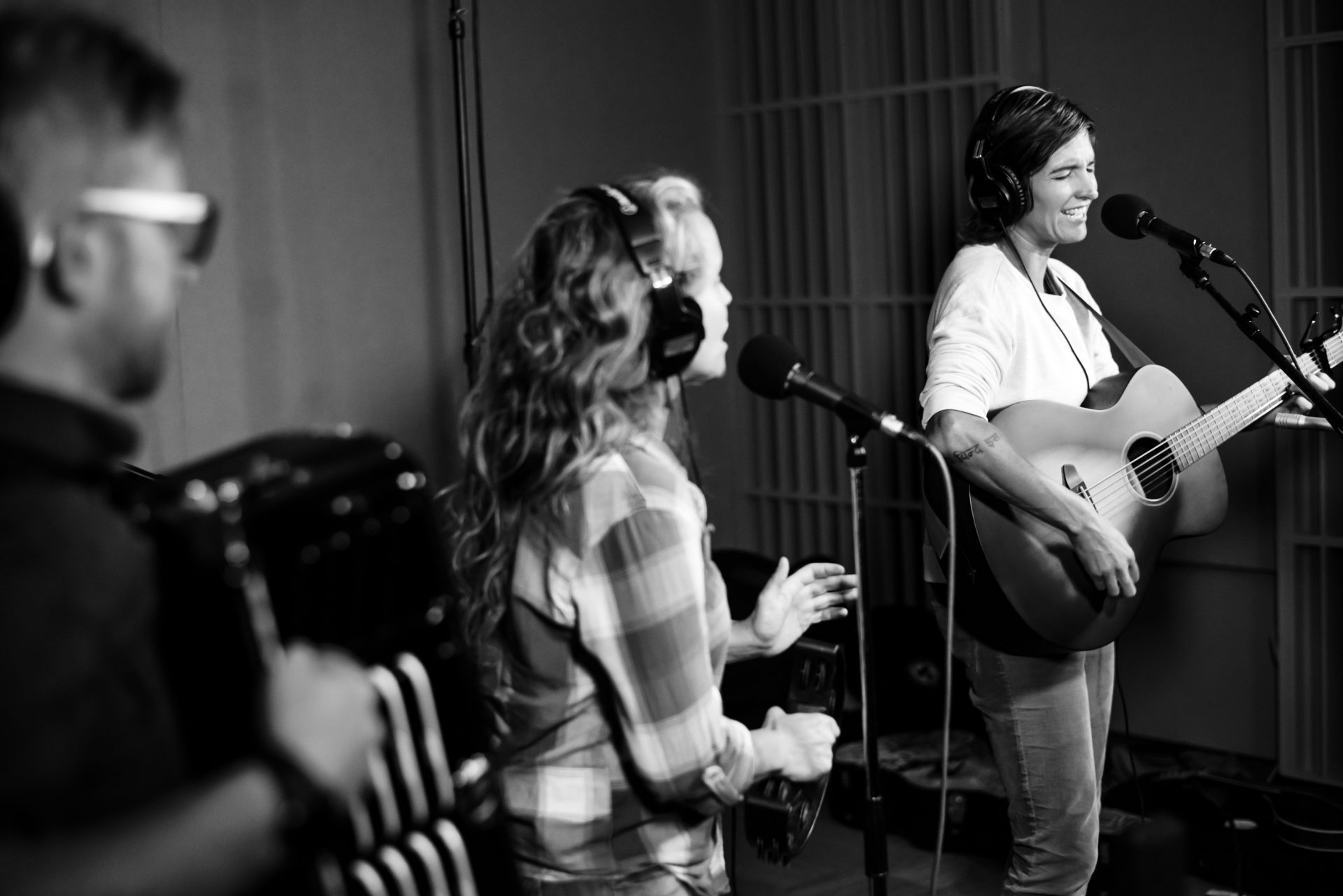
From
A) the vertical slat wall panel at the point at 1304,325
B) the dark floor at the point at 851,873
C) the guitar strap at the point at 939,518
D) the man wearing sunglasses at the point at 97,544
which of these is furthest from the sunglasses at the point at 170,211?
the vertical slat wall panel at the point at 1304,325

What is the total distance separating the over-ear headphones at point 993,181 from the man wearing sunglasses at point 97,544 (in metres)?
1.83

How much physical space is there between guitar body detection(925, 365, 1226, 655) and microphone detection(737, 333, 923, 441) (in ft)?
2.55

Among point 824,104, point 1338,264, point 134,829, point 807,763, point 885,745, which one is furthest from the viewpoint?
point 824,104

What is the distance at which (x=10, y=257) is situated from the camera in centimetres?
92

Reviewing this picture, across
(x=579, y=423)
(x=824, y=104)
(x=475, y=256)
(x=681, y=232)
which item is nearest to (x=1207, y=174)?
(x=824, y=104)

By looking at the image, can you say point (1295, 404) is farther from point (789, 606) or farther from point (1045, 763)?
point (789, 606)

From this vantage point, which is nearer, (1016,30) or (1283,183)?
(1283,183)

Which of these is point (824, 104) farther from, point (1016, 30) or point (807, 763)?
point (807, 763)

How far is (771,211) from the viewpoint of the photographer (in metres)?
4.42

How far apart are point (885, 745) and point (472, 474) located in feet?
7.85

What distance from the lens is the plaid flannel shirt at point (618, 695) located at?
4.45 ft

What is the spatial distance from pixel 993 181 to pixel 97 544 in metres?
1.99

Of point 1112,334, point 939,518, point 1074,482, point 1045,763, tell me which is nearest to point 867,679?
point 1045,763

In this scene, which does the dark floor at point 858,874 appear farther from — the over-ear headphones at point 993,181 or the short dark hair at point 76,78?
the short dark hair at point 76,78
